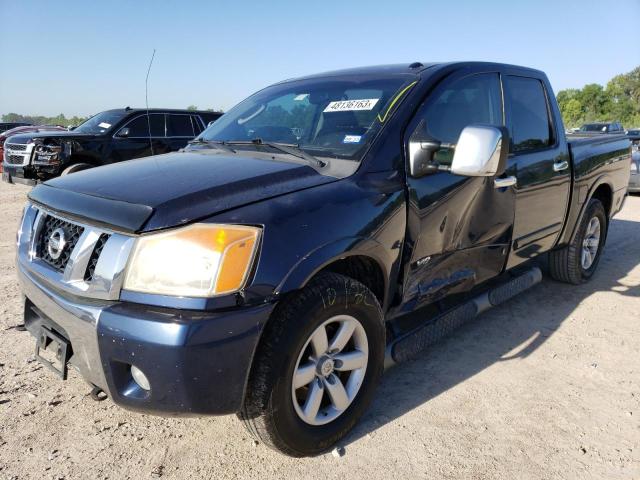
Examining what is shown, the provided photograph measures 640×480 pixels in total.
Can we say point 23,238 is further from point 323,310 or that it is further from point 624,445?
point 624,445

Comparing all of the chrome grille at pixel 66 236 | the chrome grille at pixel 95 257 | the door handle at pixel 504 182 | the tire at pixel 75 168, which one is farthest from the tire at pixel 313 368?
the tire at pixel 75 168

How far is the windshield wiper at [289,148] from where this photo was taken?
2459mm

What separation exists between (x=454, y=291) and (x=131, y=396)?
6.31 ft

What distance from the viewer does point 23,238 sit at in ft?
7.98

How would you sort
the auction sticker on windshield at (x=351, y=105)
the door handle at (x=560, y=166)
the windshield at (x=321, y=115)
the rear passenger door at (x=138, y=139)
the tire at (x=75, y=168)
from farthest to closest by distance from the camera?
the rear passenger door at (x=138, y=139), the tire at (x=75, y=168), the door handle at (x=560, y=166), the auction sticker on windshield at (x=351, y=105), the windshield at (x=321, y=115)

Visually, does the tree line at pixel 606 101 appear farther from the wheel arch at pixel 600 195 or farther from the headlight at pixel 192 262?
the headlight at pixel 192 262

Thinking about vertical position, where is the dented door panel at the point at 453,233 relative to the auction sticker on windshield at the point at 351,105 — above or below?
below

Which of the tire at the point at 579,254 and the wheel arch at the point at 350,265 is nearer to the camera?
the wheel arch at the point at 350,265

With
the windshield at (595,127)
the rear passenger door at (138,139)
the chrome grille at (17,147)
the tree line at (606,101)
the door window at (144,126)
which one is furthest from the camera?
the tree line at (606,101)

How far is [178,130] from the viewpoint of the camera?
380 inches

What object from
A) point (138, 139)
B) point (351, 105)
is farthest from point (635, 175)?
point (138, 139)

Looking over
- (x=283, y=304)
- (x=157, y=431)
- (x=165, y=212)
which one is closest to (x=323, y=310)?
(x=283, y=304)

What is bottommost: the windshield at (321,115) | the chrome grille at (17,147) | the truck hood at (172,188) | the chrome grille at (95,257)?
the chrome grille at (95,257)

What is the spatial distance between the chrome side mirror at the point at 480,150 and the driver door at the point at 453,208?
0.19m
